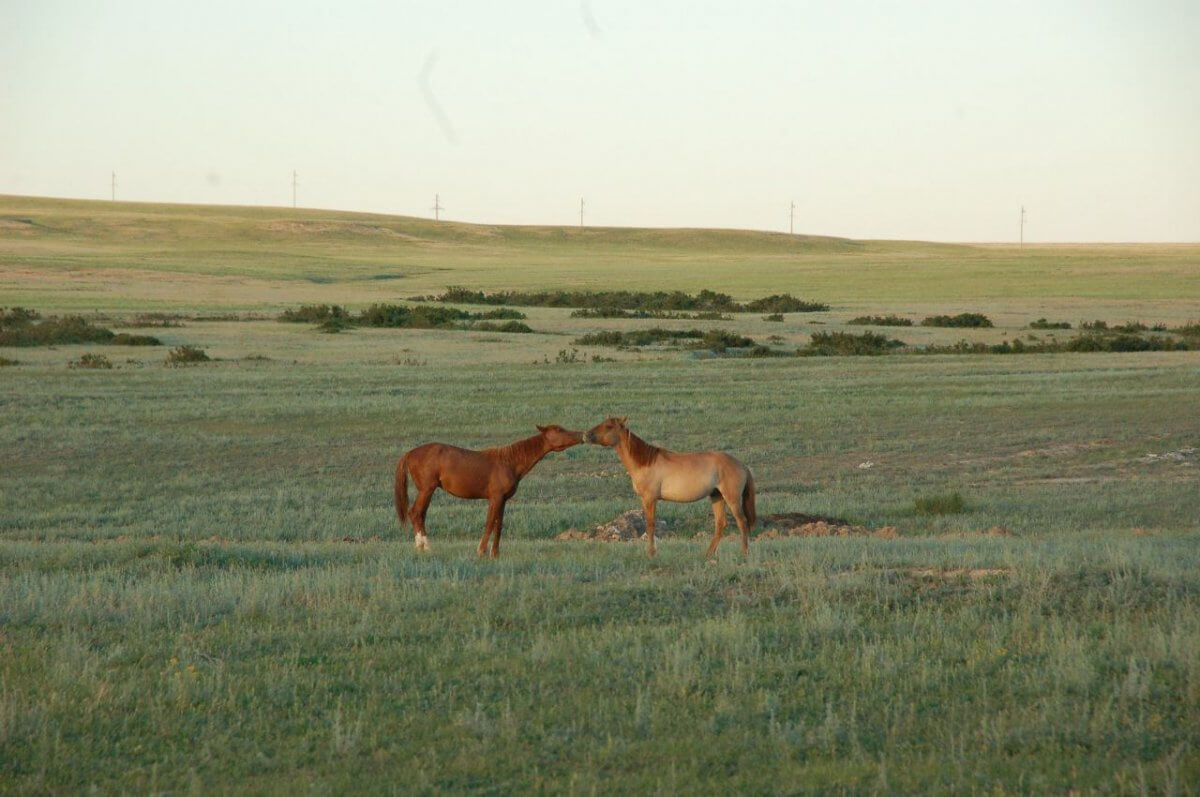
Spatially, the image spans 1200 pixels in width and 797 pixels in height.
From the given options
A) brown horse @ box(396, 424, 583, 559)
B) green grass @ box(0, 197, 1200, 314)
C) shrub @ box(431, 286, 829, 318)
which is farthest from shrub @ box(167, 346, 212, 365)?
shrub @ box(431, 286, 829, 318)

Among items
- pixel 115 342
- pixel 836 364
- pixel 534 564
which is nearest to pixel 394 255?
pixel 115 342

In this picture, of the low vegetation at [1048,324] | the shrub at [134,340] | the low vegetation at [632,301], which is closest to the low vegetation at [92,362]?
the shrub at [134,340]

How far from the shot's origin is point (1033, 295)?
82375 millimetres

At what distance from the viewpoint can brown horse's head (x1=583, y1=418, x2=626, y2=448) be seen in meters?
12.1

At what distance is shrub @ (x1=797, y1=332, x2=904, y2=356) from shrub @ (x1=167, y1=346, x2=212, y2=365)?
19878 mm

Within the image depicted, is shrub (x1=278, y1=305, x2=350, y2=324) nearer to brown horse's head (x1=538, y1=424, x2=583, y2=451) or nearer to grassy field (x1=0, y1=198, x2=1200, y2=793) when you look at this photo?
grassy field (x1=0, y1=198, x2=1200, y2=793)

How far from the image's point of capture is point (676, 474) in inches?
475

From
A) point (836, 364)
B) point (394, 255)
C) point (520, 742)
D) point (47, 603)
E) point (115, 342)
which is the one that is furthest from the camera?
point (394, 255)

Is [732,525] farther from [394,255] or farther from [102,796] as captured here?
[394,255]

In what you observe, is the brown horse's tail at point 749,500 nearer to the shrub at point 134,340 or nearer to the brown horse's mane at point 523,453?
the brown horse's mane at point 523,453

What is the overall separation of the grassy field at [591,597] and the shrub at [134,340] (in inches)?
430

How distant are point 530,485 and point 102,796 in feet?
52.0

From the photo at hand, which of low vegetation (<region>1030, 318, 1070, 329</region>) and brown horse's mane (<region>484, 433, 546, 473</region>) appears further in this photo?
low vegetation (<region>1030, 318, 1070, 329</region>)

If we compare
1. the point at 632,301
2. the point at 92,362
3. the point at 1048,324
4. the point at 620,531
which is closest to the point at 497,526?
the point at 620,531
